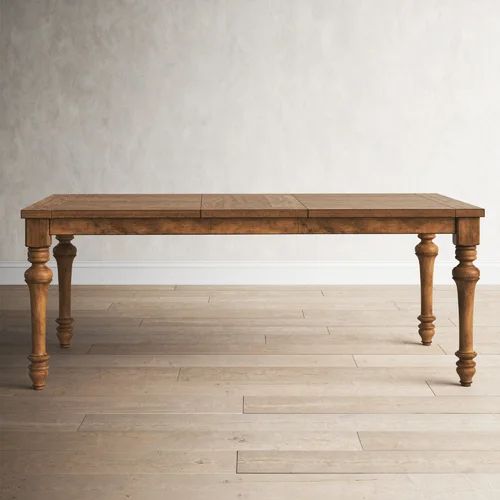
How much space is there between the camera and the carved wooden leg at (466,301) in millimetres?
2828

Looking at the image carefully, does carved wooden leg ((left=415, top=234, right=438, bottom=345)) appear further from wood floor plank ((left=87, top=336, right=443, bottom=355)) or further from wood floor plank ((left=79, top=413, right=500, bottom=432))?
wood floor plank ((left=79, top=413, right=500, bottom=432))

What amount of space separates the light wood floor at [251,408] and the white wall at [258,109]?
0.76 meters

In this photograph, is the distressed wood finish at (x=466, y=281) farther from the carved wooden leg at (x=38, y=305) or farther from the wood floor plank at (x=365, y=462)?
the carved wooden leg at (x=38, y=305)

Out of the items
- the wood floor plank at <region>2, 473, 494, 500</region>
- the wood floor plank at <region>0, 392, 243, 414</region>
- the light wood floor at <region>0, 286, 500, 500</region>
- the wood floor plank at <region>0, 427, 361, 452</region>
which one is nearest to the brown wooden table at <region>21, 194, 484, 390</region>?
the wood floor plank at <region>0, 392, 243, 414</region>

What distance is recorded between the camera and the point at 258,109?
478 centimetres

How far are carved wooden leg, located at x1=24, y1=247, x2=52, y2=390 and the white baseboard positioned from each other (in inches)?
78.6

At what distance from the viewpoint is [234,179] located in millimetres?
4820

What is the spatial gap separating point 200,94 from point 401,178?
4.08 ft

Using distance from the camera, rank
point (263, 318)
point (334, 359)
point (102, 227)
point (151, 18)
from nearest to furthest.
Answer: point (102, 227) < point (334, 359) < point (263, 318) < point (151, 18)

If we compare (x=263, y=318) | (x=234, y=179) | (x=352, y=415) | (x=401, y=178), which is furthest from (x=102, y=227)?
(x=401, y=178)

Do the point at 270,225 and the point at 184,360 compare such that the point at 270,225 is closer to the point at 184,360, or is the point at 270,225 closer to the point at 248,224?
the point at 248,224

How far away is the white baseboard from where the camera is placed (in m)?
4.85

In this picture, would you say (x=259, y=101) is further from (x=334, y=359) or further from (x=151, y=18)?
(x=334, y=359)

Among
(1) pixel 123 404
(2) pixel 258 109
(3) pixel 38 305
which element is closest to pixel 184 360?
(1) pixel 123 404
